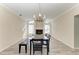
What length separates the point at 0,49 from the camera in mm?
6266

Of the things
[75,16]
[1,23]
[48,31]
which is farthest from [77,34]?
[48,31]

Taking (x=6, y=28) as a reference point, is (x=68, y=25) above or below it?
above

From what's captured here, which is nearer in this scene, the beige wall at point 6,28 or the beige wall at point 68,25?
the beige wall at point 6,28

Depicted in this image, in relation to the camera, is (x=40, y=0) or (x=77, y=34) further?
(x=77, y=34)

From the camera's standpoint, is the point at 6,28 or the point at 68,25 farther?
the point at 68,25

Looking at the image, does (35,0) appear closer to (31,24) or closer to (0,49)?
(0,49)

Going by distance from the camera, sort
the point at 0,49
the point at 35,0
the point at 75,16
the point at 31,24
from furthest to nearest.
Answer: the point at 31,24
the point at 75,16
the point at 0,49
the point at 35,0

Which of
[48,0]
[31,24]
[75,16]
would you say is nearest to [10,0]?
[48,0]

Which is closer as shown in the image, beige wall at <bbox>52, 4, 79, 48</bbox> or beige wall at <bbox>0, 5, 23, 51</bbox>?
beige wall at <bbox>0, 5, 23, 51</bbox>

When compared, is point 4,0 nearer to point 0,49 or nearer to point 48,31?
point 0,49

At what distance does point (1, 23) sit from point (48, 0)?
185 inches
